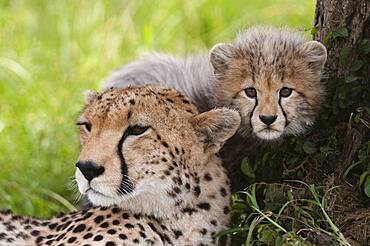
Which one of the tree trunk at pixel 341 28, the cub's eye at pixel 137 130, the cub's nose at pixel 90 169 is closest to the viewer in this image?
the cub's nose at pixel 90 169

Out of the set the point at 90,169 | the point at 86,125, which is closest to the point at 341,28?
the point at 86,125

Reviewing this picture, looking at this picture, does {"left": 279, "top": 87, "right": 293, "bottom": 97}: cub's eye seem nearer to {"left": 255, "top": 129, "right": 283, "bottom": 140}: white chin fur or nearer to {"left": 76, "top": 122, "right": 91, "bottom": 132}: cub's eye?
{"left": 255, "top": 129, "right": 283, "bottom": 140}: white chin fur

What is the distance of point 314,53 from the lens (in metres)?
4.45

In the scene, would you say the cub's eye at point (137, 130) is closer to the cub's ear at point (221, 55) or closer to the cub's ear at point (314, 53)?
the cub's ear at point (221, 55)

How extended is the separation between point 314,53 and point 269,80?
225mm

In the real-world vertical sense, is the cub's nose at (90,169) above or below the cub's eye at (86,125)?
below

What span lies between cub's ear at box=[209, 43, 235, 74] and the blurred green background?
896 millimetres

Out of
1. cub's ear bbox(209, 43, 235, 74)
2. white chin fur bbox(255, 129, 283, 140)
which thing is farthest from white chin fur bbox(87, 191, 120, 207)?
cub's ear bbox(209, 43, 235, 74)

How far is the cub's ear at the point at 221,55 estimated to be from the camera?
4598mm

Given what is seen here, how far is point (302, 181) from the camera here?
439cm

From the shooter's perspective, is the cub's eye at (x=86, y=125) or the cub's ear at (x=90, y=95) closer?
the cub's eye at (x=86, y=125)

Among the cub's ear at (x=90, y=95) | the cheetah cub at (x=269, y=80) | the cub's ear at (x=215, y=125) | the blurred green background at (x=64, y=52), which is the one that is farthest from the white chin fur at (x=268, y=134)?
the blurred green background at (x=64, y=52)

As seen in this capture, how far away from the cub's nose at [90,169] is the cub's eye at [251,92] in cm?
85

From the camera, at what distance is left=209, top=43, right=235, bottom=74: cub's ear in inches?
181
